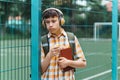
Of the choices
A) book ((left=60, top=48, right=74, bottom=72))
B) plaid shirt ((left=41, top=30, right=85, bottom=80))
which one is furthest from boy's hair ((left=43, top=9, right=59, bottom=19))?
book ((left=60, top=48, right=74, bottom=72))

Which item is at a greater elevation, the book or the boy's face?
the boy's face

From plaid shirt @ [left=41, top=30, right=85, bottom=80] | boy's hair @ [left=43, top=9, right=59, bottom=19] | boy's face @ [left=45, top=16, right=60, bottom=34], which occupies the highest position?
boy's hair @ [left=43, top=9, right=59, bottom=19]

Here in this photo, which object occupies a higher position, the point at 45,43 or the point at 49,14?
the point at 49,14

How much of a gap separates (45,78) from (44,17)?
1.53 ft

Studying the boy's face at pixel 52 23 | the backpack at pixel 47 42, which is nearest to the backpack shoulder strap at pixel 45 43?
the backpack at pixel 47 42

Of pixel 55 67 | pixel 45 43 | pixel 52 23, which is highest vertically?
pixel 52 23

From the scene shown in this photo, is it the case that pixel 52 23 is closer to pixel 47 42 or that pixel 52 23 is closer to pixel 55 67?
pixel 47 42

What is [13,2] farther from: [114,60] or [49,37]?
[114,60]

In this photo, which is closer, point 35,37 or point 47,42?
point 35,37

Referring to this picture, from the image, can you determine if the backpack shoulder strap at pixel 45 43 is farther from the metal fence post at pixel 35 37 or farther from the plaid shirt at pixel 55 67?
the metal fence post at pixel 35 37

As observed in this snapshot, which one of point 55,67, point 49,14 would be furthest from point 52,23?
point 55,67

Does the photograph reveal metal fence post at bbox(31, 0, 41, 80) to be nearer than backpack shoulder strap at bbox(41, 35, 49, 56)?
Yes

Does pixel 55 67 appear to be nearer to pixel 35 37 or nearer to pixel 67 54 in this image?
pixel 67 54

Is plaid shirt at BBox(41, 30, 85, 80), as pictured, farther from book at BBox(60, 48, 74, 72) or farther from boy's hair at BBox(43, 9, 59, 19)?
boy's hair at BBox(43, 9, 59, 19)
